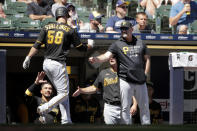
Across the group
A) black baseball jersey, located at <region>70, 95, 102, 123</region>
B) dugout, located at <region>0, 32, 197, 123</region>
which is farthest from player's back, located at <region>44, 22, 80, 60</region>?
black baseball jersey, located at <region>70, 95, 102, 123</region>

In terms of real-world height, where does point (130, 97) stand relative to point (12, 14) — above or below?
below

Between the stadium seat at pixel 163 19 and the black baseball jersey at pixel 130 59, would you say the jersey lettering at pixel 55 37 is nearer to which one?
the black baseball jersey at pixel 130 59

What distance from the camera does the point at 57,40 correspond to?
4.93m

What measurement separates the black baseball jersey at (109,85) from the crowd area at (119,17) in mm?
1890

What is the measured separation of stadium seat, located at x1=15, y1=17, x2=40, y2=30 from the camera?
730 cm

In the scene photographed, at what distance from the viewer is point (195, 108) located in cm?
671

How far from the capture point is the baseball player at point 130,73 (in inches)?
184

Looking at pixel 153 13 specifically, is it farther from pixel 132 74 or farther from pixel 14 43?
pixel 132 74

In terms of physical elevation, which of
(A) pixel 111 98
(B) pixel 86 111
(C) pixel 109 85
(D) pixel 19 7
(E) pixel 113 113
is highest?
(D) pixel 19 7

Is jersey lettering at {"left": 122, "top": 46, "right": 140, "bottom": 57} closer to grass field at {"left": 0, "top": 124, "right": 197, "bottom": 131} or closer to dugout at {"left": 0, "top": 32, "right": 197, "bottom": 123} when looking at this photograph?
dugout at {"left": 0, "top": 32, "right": 197, "bottom": 123}

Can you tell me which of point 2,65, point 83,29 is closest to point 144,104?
point 2,65

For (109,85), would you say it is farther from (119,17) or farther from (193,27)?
(193,27)

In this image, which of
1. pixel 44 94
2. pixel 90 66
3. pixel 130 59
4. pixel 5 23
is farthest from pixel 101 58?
pixel 5 23

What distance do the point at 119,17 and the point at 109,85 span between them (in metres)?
2.58
